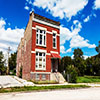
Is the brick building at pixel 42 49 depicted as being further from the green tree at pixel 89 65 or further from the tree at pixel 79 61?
the green tree at pixel 89 65

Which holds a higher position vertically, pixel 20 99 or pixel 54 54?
pixel 54 54

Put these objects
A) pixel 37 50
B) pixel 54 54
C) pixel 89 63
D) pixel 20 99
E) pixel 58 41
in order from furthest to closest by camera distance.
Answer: pixel 89 63 → pixel 58 41 → pixel 54 54 → pixel 37 50 → pixel 20 99

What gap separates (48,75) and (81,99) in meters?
11.8

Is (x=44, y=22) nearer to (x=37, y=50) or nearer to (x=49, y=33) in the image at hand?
(x=49, y=33)

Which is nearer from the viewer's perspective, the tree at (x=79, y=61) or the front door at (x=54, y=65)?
the front door at (x=54, y=65)

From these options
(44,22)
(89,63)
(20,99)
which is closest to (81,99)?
(20,99)

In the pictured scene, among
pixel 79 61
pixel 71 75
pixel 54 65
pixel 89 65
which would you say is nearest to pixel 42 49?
pixel 54 65

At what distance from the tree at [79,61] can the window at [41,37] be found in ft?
62.9

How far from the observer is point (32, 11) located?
19312 mm

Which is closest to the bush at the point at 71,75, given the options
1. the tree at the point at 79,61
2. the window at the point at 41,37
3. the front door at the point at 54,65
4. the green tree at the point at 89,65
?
the front door at the point at 54,65

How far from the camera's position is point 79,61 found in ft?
127

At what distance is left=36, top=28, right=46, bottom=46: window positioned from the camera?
19078 millimetres

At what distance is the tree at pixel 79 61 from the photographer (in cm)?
3500

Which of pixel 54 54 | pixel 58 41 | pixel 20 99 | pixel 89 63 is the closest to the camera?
pixel 20 99
